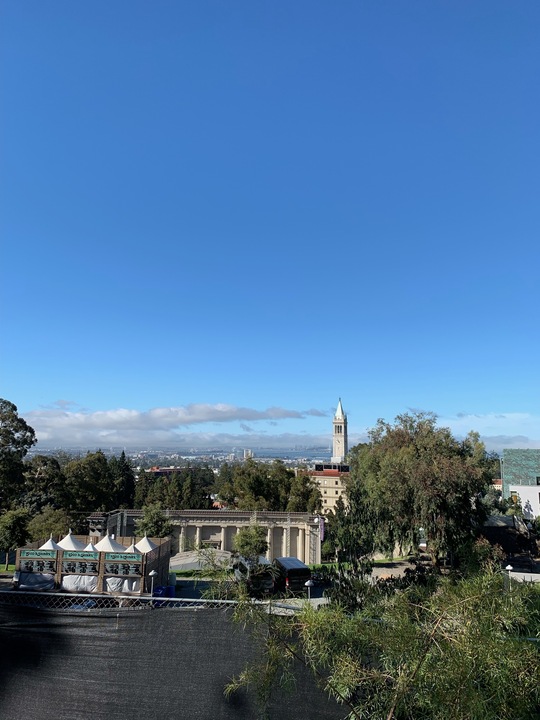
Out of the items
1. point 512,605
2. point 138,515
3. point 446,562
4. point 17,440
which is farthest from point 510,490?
point 512,605

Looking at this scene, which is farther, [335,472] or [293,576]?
[335,472]

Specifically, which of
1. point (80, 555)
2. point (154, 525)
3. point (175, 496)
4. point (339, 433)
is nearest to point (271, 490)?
point (175, 496)

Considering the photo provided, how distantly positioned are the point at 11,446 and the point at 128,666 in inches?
993

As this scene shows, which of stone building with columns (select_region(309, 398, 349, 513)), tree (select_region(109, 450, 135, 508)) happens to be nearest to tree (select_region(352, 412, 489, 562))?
stone building with columns (select_region(309, 398, 349, 513))

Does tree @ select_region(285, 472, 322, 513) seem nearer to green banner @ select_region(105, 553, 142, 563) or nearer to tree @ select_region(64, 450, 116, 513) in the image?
tree @ select_region(64, 450, 116, 513)

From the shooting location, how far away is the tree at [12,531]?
21125 mm

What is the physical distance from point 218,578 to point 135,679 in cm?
177

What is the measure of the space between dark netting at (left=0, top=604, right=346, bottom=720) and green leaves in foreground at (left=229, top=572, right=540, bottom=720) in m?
0.80

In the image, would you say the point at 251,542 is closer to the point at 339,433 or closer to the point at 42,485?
the point at 42,485

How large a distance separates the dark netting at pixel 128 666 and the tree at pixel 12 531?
1861 centimetres

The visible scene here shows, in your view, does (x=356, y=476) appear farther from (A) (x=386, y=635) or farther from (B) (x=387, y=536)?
(A) (x=386, y=635)

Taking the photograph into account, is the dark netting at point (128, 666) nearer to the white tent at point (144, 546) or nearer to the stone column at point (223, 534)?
the white tent at point (144, 546)

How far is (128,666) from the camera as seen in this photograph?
5113 mm

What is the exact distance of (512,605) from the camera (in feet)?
13.5
